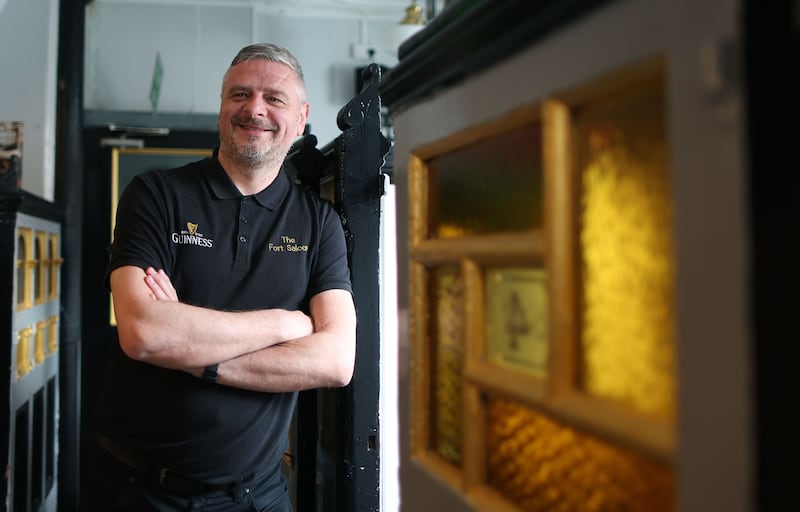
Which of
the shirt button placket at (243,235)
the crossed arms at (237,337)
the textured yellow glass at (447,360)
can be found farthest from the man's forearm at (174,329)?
the textured yellow glass at (447,360)

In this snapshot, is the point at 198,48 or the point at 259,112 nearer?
the point at 259,112

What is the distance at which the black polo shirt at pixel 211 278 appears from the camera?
5.50 feet

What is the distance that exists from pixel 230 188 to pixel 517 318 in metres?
1.28

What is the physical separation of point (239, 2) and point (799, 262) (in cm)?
482

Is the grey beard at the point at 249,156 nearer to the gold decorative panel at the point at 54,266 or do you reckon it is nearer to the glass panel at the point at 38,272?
the glass panel at the point at 38,272

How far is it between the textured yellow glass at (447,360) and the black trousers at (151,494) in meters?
1.00

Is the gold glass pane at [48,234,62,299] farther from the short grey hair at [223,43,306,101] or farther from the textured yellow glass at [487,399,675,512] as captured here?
the textured yellow glass at [487,399,675,512]

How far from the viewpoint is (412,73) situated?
874 millimetres

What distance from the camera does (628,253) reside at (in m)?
0.56

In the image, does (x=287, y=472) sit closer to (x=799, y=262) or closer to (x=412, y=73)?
(x=412, y=73)

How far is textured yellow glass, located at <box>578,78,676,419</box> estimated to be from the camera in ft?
1.73

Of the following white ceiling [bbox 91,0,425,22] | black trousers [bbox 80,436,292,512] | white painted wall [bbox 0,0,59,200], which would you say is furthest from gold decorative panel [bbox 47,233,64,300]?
black trousers [bbox 80,436,292,512]

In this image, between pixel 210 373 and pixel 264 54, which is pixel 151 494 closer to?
pixel 210 373

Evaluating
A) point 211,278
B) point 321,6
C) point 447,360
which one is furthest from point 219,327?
point 321,6
